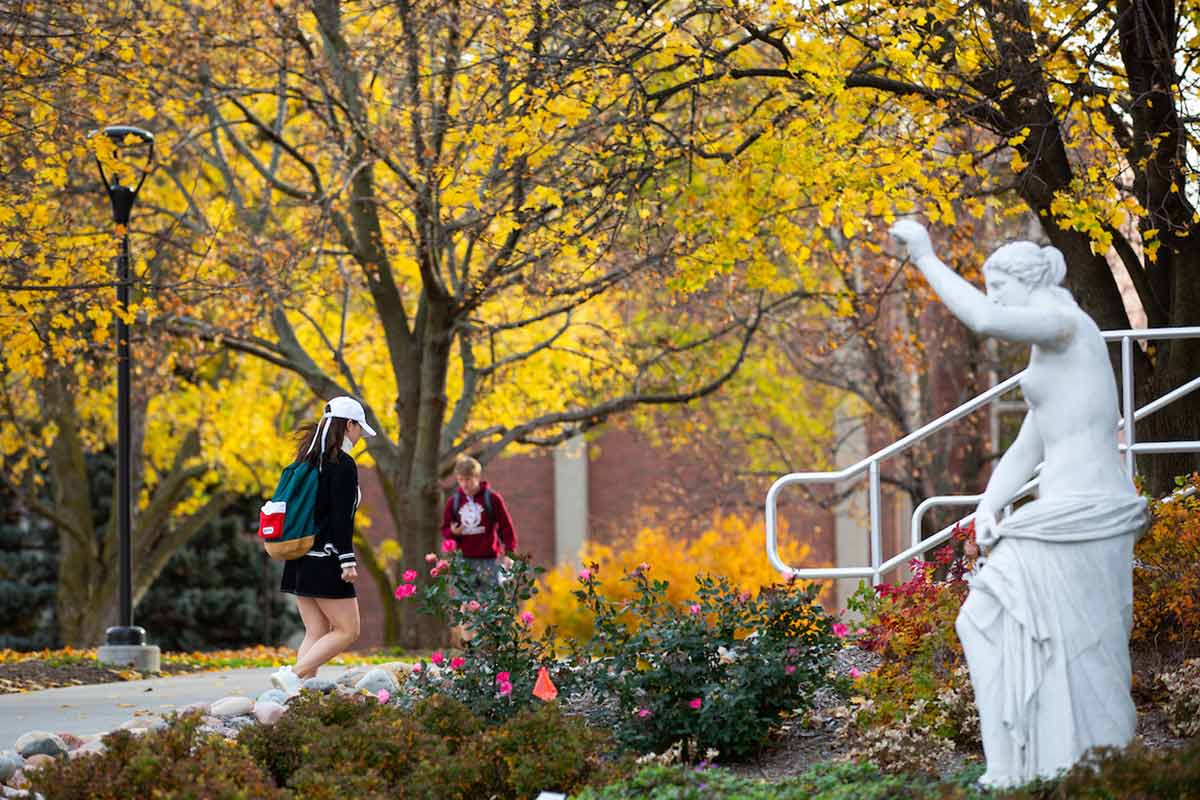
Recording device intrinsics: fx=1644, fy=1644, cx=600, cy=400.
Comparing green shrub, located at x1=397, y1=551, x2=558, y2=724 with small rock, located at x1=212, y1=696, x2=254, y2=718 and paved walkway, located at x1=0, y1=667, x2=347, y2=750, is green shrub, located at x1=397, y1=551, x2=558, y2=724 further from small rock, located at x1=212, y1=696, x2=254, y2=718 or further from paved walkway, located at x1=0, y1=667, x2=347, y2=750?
paved walkway, located at x1=0, y1=667, x2=347, y2=750

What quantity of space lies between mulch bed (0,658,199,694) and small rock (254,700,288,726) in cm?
417

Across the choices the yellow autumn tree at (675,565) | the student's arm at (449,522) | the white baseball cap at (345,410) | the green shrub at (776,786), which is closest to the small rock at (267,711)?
the white baseball cap at (345,410)

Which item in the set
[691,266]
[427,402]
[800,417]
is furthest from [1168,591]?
[800,417]

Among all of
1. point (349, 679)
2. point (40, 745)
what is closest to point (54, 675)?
point (349, 679)

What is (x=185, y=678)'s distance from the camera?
13461 mm

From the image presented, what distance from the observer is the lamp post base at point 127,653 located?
45.4 ft

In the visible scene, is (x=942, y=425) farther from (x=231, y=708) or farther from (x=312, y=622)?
(x=231, y=708)

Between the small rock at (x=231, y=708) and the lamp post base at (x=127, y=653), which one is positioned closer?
the small rock at (x=231, y=708)

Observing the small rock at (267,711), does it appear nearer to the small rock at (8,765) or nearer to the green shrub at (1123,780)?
the small rock at (8,765)

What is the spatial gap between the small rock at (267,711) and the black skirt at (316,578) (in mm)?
860

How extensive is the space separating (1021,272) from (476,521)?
734 centimetres

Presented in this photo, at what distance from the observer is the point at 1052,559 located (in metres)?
5.98

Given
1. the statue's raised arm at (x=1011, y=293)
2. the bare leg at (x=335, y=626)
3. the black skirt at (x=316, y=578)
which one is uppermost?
the statue's raised arm at (x=1011, y=293)

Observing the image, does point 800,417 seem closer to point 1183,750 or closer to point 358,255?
point 358,255
